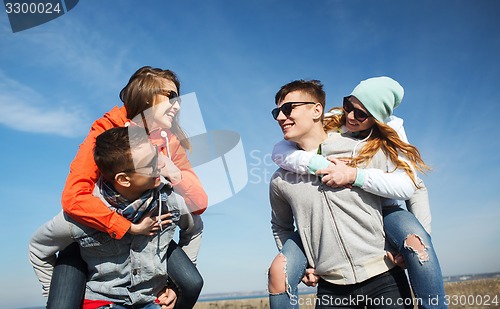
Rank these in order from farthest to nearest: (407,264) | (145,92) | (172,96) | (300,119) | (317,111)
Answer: (317,111), (300,119), (172,96), (145,92), (407,264)

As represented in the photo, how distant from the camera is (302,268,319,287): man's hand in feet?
11.5

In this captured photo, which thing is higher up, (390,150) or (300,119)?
(300,119)

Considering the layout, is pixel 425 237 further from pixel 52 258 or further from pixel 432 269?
pixel 52 258

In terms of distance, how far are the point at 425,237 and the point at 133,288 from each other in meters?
2.23

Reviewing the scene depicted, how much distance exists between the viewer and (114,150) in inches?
119

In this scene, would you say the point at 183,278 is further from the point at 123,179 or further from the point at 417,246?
the point at 417,246

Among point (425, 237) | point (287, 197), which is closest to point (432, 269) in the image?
point (425, 237)

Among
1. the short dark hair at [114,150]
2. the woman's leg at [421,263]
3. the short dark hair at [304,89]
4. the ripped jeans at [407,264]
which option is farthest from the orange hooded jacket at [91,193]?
the woman's leg at [421,263]

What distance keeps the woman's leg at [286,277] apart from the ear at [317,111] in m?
1.28

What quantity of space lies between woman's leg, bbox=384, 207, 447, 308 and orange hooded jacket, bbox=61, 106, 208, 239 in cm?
160

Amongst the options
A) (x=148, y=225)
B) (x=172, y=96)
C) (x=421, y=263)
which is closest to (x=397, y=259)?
(x=421, y=263)

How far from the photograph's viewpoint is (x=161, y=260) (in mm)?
3229

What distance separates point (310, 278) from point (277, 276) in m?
0.33

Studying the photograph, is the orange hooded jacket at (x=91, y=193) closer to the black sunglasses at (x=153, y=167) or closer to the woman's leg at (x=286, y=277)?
the black sunglasses at (x=153, y=167)
